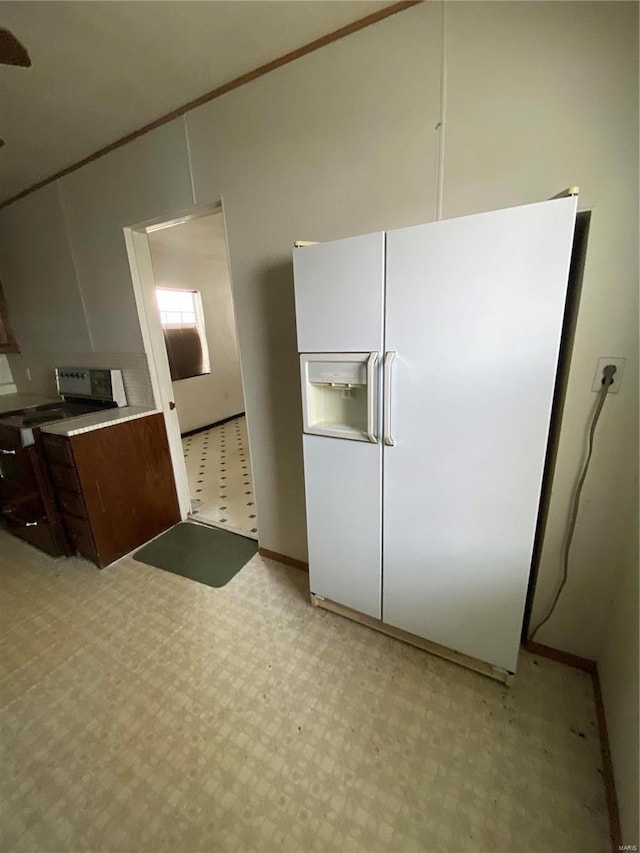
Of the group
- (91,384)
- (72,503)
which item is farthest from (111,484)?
(91,384)

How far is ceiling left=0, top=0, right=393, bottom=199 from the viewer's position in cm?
118

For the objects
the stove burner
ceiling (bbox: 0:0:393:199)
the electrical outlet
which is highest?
ceiling (bbox: 0:0:393:199)

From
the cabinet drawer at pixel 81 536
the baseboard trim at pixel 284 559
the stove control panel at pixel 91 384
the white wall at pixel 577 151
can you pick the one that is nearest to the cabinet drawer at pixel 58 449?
the cabinet drawer at pixel 81 536

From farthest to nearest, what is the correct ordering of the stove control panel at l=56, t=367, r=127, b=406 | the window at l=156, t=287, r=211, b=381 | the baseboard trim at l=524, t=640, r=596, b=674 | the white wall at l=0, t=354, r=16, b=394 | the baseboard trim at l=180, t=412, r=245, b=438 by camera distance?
1. the baseboard trim at l=180, t=412, r=245, b=438
2. the window at l=156, t=287, r=211, b=381
3. the white wall at l=0, t=354, r=16, b=394
4. the stove control panel at l=56, t=367, r=127, b=406
5. the baseboard trim at l=524, t=640, r=596, b=674

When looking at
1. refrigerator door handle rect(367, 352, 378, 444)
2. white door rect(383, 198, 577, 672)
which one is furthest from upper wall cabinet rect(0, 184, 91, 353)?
white door rect(383, 198, 577, 672)

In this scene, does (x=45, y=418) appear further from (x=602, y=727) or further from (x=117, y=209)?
(x=602, y=727)

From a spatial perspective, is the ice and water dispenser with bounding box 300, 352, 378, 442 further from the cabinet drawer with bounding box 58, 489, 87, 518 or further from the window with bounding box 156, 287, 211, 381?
the window with bounding box 156, 287, 211, 381

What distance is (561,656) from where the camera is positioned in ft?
4.81

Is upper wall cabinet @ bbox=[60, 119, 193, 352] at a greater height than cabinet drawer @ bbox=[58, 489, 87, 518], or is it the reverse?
upper wall cabinet @ bbox=[60, 119, 193, 352]

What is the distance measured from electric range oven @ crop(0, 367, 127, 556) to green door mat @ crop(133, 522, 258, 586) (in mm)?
604

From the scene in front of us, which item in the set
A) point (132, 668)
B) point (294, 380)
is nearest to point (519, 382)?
point (294, 380)

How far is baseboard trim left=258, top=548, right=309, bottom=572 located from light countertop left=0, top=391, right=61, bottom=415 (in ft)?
6.88

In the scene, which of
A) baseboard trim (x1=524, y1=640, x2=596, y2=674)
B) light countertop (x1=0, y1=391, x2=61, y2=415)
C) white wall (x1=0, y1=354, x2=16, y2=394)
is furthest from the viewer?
→ white wall (x1=0, y1=354, x2=16, y2=394)

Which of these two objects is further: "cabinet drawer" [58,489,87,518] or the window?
the window
